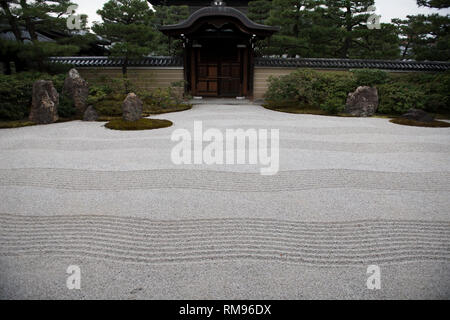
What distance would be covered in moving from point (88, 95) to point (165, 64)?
517cm

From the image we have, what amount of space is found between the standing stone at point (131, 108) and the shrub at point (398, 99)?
30.3ft

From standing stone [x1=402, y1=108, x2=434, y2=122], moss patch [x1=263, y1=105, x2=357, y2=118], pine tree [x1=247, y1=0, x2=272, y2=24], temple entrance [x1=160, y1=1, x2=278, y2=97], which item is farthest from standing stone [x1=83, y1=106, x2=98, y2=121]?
pine tree [x1=247, y1=0, x2=272, y2=24]

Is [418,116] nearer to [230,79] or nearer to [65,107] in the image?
[230,79]

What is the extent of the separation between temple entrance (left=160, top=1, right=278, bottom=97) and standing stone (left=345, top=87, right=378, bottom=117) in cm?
534

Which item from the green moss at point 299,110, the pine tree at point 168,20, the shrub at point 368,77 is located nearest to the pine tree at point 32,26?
the pine tree at point 168,20

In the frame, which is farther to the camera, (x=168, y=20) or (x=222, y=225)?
(x=168, y=20)

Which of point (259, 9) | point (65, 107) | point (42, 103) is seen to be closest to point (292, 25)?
point (259, 9)

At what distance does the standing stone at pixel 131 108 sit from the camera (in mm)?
8601

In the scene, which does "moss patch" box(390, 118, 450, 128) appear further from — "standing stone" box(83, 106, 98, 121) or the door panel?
"standing stone" box(83, 106, 98, 121)

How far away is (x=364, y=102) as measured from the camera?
11367 mm

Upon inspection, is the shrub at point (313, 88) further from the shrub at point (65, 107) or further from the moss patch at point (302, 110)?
the shrub at point (65, 107)

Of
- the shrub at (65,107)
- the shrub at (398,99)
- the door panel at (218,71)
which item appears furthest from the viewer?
the door panel at (218,71)

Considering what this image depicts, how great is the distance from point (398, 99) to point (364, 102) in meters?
1.46
